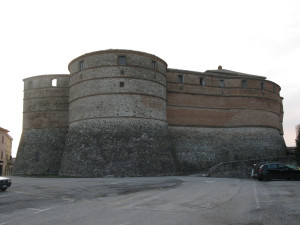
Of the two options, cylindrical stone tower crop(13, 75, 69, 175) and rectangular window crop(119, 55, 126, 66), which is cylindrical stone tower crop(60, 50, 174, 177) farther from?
cylindrical stone tower crop(13, 75, 69, 175)

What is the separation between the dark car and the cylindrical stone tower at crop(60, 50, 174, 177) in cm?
891

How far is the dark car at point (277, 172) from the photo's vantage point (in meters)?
20.1

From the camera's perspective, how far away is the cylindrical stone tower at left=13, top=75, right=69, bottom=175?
102 ft

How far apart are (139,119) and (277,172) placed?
11869 mm

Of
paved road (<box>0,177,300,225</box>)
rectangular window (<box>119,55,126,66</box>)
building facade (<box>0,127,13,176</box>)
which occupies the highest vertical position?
rectangular window (<box>119,55,126,66</box>)

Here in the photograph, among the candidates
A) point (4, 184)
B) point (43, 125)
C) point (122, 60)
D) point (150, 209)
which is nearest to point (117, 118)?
point (122, 60)

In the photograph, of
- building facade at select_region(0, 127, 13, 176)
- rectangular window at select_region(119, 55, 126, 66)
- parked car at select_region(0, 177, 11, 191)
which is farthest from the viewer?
building facade at select_region(0, 127, 13, 176)

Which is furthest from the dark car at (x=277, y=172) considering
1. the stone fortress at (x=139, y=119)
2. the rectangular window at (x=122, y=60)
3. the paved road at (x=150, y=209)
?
the rectangular window at (x=122, y=60)

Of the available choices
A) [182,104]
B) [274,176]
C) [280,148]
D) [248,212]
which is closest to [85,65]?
[182,104]

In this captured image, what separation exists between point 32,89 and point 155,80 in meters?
13.8

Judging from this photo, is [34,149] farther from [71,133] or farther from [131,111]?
[131,111]

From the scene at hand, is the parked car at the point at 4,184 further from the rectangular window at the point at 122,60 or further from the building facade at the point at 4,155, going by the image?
the building facade at the point at 4,155

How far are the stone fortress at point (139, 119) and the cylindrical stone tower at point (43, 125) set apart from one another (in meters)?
0.10

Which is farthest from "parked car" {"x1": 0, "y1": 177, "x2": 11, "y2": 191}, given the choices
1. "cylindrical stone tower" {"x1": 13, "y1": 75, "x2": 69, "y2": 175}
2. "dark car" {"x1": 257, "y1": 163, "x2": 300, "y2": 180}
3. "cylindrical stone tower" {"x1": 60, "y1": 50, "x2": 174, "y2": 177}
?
"dark car" {"x1": 257, "y1": 163, "x2": 300, "y2": 180}
